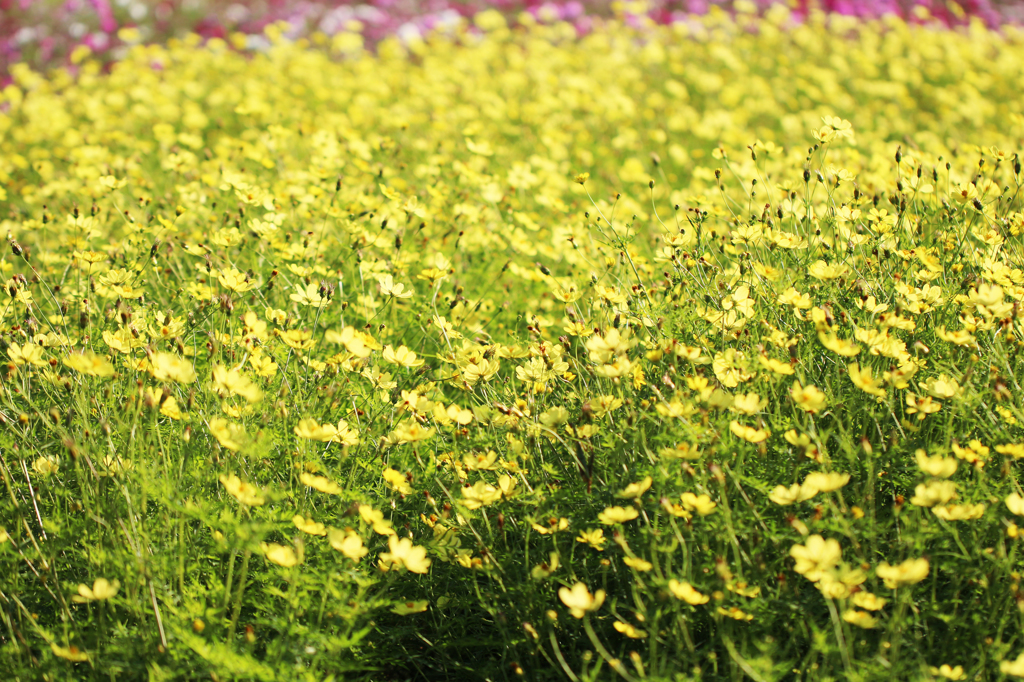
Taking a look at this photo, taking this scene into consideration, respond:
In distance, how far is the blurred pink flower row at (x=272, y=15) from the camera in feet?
24.3

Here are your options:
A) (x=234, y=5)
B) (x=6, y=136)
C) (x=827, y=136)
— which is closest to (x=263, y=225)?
(x=827, y=136)

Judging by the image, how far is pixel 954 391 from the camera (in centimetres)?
166

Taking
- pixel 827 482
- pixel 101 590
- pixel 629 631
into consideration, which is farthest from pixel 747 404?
pixel 101 590

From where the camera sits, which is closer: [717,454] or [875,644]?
[875,644]

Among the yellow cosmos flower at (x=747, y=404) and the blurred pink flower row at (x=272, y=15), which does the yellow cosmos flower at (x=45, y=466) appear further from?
the blurred pink flower row at (x=272, y=15)

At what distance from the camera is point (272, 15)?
26.6 ft

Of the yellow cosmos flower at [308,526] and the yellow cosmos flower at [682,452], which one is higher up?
the yellow cosmos flower at [682,452]

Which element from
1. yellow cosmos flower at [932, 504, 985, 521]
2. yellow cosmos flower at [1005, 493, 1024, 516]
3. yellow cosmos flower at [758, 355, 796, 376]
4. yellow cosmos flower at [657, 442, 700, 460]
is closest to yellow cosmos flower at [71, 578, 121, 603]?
yellow cosmos flower at [657, 442, 700, 460]

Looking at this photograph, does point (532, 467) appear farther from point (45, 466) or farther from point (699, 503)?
point (45, 466)

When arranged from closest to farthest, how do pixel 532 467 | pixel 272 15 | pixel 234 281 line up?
1. pixel 532 467
2. pixel 234 281
3. pixel 272 15

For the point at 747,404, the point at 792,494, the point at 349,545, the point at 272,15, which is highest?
the point at 747,404

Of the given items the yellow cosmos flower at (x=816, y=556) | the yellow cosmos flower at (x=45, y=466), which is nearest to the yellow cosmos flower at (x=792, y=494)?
the yellow cosmos flower at (x=816, y=556)

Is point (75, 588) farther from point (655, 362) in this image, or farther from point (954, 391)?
point (954, 391)

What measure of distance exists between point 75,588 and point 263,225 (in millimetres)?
1123
